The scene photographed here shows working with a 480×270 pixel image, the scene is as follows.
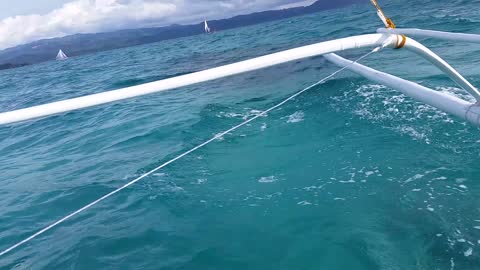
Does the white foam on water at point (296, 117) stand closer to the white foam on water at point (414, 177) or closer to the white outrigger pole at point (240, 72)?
the white foam on water at point (414, 177)

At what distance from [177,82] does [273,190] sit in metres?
4.91

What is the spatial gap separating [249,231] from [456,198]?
414cm

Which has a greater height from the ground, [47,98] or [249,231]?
[47,98]

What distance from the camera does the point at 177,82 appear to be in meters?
3.58

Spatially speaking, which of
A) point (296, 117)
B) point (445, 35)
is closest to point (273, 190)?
point (445, 35)

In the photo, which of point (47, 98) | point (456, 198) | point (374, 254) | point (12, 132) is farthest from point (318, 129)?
point (47, 98)

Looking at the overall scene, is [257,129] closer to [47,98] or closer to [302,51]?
[302,51]

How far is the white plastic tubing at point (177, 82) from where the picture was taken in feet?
10.7

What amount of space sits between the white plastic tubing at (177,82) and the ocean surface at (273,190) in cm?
365

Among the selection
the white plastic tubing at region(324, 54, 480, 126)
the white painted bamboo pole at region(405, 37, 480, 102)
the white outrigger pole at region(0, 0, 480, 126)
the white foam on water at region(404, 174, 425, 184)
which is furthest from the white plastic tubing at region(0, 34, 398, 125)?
the white foam on water at region(404, 174, 425, 184)

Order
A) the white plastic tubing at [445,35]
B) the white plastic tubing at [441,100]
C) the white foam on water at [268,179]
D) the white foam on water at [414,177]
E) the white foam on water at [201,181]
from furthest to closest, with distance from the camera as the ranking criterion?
1. the white foam on water at [201,181]
2. the white foam on water at [268,179]
3. the white foam on water at [414,177]
4. the white plastic tubing at [445,35]
5. the white plastic tubing at [441,100]

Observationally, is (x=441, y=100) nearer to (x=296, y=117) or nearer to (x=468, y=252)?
(x=468, y=252)

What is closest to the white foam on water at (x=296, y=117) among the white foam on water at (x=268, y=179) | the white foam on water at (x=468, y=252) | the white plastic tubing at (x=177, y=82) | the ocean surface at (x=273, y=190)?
the ocean surface at (x=273, y=190)

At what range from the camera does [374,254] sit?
5.57 metres
